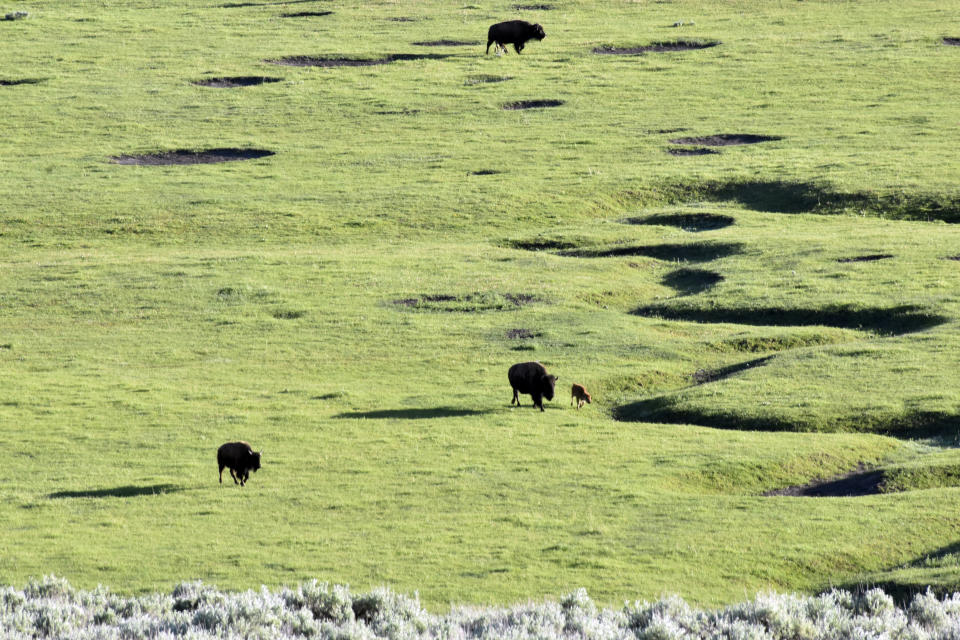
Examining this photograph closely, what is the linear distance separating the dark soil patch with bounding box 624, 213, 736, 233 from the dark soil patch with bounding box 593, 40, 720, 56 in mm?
35787

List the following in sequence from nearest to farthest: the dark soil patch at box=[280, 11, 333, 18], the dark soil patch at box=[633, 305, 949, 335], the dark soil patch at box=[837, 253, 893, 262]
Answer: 1. the dark soil patch at box=[633, 305, 949, 335]
2. the dark soil patch at box=[837, 253, 893, 262]
3. the dark soil patch at box=[280, 11, 333, 18]

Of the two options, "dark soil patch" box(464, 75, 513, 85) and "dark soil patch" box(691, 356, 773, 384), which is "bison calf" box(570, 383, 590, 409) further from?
"dark soil patch" box(464, 75, 513, 85)

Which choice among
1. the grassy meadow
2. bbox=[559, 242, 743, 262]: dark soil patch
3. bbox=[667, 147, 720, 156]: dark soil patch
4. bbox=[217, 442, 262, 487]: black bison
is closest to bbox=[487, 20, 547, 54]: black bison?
the grassy meadow

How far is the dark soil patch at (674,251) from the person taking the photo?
1984 inches

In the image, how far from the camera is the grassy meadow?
75.1 feet

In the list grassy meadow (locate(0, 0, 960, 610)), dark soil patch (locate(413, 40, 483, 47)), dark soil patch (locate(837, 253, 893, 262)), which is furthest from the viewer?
dark soil patch (locate(413, 40, 483, 47))

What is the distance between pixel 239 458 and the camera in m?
25.8

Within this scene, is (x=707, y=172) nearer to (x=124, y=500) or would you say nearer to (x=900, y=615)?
(x=124, y=500)

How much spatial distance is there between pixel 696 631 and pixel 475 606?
4240mm

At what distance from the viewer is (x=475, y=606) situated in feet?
63.4

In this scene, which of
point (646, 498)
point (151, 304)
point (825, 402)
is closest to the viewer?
point (646, 498)

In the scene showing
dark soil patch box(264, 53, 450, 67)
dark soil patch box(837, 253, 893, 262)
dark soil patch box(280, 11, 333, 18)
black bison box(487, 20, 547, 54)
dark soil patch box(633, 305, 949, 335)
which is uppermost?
dark soil patch box(280, 11, 333, 18)

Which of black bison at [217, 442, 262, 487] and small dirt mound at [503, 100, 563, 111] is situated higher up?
small dirt mound at [503, 100, 563, 111]

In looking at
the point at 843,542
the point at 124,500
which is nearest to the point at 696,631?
the point at 843,542
